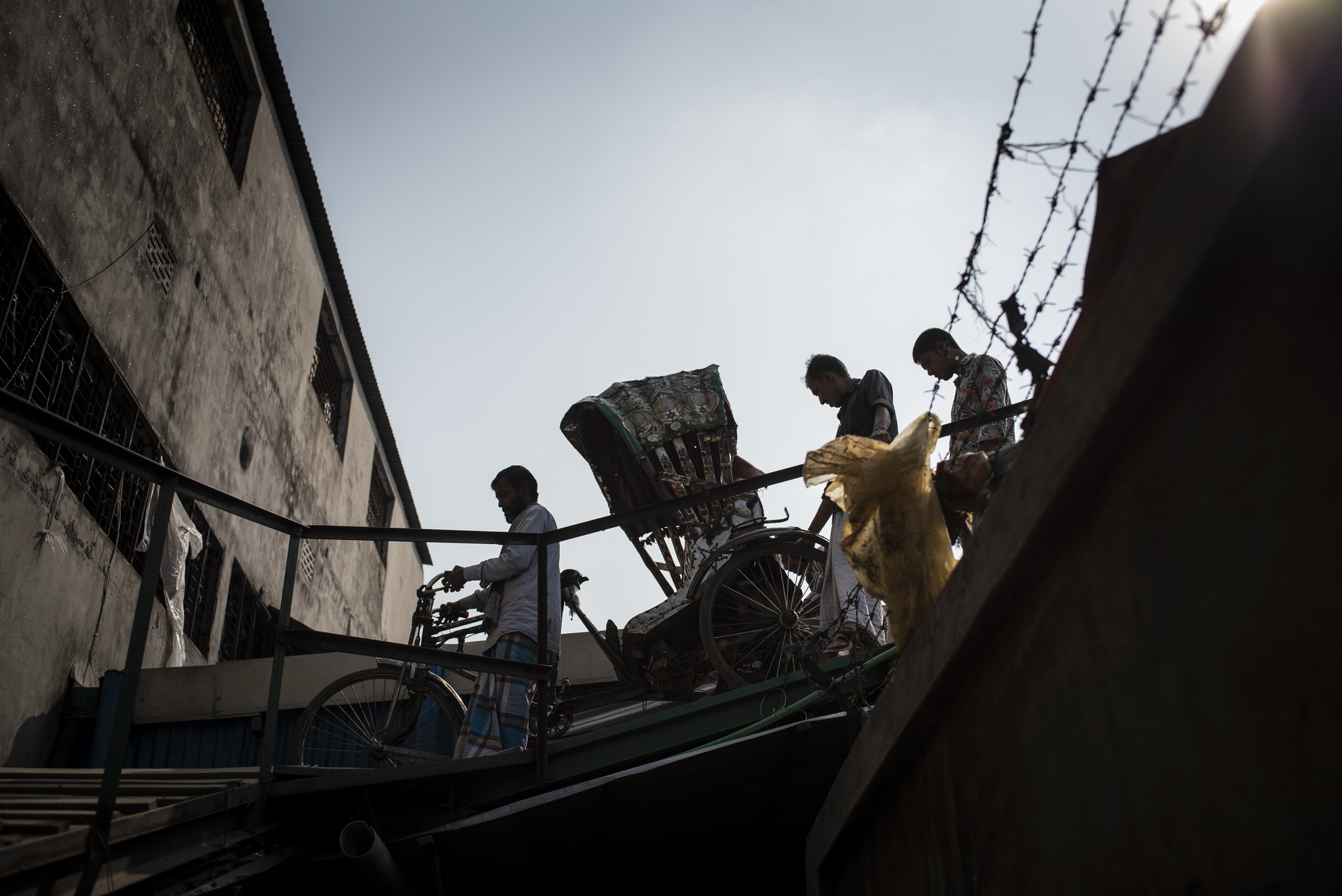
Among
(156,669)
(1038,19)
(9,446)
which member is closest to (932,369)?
(1038,19)

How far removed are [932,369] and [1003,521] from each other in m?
2.70

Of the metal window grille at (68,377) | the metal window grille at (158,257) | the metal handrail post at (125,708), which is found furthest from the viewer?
the metal window grille at (158,257)

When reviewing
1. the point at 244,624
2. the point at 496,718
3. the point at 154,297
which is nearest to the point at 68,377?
the point at 154,297

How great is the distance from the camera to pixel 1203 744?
5.23 ft

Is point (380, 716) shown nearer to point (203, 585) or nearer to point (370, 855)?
point (370, 855)

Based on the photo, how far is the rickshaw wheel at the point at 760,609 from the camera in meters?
5.37

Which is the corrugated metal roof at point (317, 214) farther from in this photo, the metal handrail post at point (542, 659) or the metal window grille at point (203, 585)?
the metal handrail post at point (542, 659)

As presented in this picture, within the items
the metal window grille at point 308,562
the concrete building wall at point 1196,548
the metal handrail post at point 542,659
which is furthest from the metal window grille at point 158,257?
the concrete building wall at point 1196,548

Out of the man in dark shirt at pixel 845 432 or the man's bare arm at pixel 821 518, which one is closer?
the man in dark shirt at pixel 845 432

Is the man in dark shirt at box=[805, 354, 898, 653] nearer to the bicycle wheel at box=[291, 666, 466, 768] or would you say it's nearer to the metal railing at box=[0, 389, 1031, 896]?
the metal railing at box=[0, 389, 1031, 896]

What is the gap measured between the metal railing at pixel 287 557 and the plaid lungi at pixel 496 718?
0.57 meters

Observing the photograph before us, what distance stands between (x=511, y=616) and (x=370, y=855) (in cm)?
170

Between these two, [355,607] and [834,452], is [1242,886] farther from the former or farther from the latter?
[355,607]

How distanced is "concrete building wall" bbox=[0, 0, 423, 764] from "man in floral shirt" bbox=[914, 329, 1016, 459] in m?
5.51
